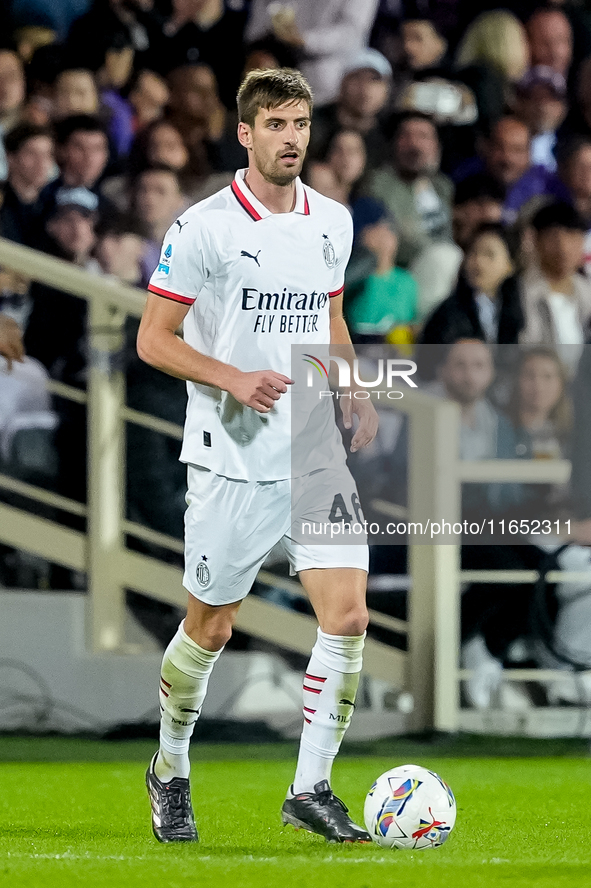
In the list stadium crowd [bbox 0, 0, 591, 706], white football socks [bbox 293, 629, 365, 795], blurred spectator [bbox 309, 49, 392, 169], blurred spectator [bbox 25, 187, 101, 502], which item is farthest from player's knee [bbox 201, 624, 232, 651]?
blurred spectator [bbox 309, 49, 392, 169]

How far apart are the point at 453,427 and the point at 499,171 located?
1599mm

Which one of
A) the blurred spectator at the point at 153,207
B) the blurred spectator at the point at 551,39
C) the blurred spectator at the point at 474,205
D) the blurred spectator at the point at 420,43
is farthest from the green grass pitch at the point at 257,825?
the blurred spectator at the point at 551,39

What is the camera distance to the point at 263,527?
→ 11.9ft

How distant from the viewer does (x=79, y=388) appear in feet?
20.4

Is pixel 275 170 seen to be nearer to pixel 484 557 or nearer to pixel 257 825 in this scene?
pixel 257 825

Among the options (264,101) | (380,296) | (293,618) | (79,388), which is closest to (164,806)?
(264,101)

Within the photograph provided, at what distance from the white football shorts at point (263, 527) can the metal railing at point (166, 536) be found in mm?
2431

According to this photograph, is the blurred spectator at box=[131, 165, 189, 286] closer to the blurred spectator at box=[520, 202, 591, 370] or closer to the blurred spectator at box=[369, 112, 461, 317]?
the blurred spectator at box=[369, 112, 461, 317]

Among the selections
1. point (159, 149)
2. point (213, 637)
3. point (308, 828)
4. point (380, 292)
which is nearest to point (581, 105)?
point (380, 292)

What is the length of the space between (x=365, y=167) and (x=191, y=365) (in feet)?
12.1

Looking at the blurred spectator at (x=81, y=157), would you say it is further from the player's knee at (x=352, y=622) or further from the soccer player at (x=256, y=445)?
the player's knee at (x=352, y=622)

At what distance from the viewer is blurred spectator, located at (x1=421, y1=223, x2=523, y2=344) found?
21.2ft

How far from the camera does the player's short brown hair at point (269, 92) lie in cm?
354

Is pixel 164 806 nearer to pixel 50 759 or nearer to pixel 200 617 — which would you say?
pixel 200 617
